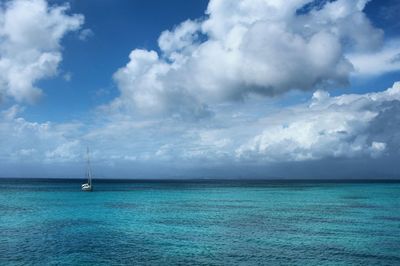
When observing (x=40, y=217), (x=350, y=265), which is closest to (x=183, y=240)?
(x=350, y=265)

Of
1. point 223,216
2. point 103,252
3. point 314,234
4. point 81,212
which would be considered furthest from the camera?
point 81,212

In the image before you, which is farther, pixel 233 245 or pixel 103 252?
pixel 233 245

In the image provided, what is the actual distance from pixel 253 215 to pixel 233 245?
24.4 m

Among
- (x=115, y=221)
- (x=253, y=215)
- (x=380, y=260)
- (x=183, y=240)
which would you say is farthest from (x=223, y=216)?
(x=380, y=260)

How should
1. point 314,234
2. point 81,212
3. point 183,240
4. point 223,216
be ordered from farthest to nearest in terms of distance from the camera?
point 81,212
point 223,216
point 314,234
point 183,240

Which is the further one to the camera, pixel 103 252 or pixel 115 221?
pixel 115 221

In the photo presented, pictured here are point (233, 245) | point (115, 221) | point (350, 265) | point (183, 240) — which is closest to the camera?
point (350, 265)

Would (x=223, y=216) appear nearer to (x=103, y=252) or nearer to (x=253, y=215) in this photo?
(x=253, y=215)

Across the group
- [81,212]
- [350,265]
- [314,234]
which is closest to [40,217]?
[81,212]

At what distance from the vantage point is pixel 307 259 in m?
34.4

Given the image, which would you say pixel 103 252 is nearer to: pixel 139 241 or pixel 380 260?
pixel 139 241

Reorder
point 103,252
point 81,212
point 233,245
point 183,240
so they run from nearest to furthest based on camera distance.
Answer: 1. point 103,252
2. point 233,245
3. point 183,240
4. point 81,212

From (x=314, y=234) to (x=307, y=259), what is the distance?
11.7m

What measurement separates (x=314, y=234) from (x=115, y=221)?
89.9ft
